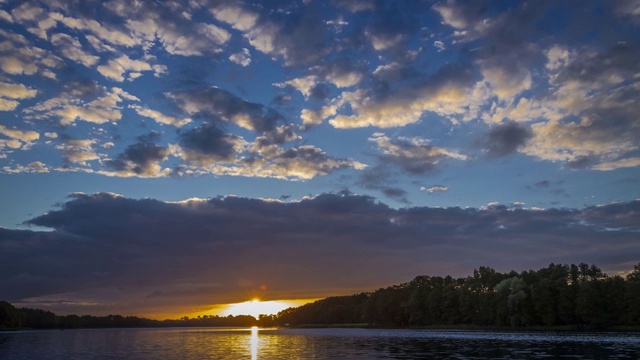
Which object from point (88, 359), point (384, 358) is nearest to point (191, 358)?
point (88, 359)

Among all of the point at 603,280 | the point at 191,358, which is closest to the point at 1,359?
the point at 191,358

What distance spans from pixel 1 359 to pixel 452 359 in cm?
6168

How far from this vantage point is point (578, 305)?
14825 cm

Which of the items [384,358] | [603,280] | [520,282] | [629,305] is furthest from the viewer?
A: [520,282]

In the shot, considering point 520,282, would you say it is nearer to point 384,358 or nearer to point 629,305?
point 629,305

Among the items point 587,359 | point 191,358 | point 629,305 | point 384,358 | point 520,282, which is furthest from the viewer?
point 520,282

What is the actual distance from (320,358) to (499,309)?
Result: 121 metres

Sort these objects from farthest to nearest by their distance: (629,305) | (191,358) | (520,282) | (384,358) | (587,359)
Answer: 1. (520,282)
2. (629,305)
3. (191,358)
4. (384,358)
5. (587,359)

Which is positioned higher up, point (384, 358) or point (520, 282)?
point (520, 282)

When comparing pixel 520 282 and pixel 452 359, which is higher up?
pixel 520 282

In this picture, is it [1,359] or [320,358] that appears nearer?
[320,358]

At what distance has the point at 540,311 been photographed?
6319 inches

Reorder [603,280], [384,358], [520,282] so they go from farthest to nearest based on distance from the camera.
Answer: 1. [520,282]
2. [603,280]
3. [384,358]

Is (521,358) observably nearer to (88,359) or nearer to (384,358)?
(384,358)
